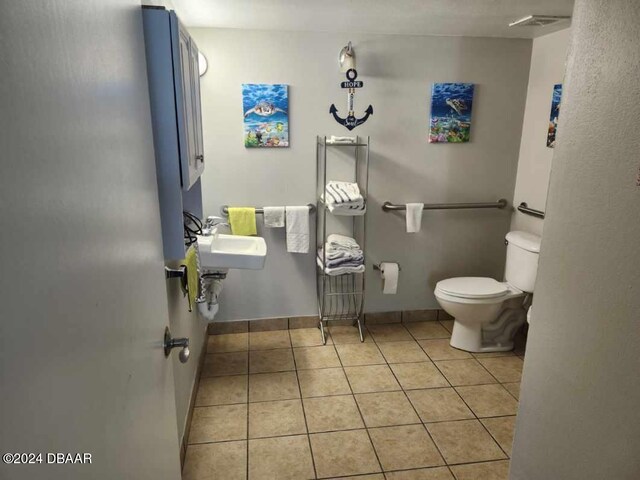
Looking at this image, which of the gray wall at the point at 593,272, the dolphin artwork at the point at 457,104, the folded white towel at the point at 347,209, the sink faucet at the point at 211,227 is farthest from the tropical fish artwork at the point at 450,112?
the gray wall at the point at 593,272

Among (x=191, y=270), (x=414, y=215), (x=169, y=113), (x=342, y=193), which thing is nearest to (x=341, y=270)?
(x=342, y=193)

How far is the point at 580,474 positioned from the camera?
1.11 metres

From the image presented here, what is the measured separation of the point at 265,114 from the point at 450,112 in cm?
128

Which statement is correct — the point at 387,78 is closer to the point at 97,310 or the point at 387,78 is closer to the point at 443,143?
the point at 443,143

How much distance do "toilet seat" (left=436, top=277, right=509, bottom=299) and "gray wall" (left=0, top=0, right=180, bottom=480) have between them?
7.48 feet

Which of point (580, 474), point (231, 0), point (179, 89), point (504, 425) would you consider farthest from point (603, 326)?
point (231, 0)

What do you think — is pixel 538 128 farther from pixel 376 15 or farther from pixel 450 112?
pixel 376 15

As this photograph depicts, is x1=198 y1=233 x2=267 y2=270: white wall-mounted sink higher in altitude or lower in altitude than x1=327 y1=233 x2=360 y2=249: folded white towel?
higher

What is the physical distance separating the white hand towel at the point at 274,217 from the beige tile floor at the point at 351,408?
2.77ft

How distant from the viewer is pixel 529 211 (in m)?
3.09

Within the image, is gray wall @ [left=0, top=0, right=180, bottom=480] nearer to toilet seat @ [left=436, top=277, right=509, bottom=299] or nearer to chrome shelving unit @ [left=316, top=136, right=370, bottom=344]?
chrome shelving unit @ [left=316, top=136, right=370, bottom=344]

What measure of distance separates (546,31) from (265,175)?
2.03m

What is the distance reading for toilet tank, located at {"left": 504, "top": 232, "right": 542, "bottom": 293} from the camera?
283cm

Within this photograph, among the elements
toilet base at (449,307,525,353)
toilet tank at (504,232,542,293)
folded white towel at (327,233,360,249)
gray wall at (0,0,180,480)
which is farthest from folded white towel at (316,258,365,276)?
gray wall at (0,0,180,480)
